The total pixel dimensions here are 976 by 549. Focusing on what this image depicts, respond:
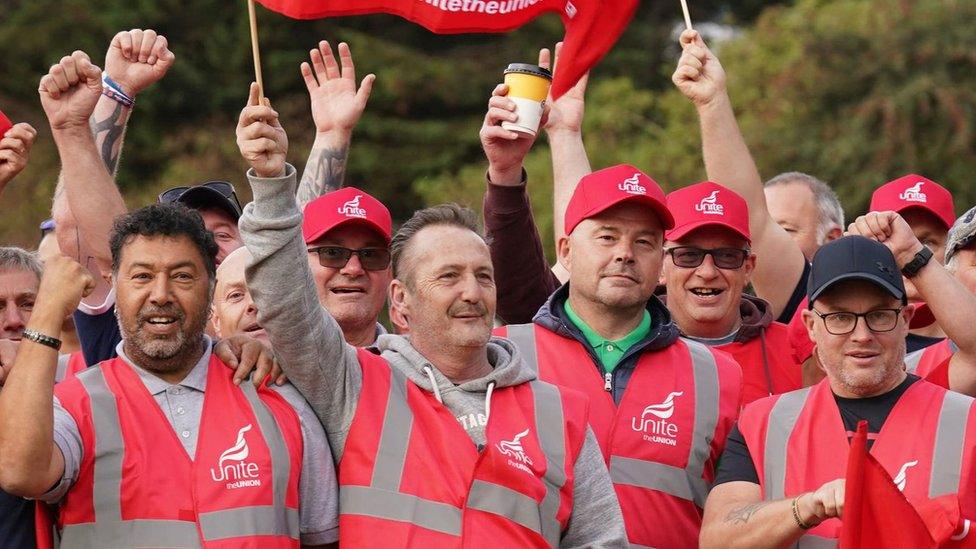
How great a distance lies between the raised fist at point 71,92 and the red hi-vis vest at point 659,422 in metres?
1.88

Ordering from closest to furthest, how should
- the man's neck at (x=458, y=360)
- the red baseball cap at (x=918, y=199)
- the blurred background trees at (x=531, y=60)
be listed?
the man's neck at (x=458, y=360)
the red baseball cap at (x=918, y=199)
the blurred background trees at (x=531, y=60)

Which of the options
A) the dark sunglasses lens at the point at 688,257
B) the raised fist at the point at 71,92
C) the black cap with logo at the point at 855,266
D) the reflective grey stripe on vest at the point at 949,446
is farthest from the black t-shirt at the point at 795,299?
the raised fist at the point at 71,92

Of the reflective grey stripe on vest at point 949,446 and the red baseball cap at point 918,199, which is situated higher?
the red baseball cap at point 918,199

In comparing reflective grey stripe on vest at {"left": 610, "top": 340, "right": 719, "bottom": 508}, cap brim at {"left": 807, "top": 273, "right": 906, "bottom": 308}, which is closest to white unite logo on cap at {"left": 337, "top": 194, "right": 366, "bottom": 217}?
reflective grey stripe on vest at {"left": 610, "top": 340, "right": 719, "bottom": 508}

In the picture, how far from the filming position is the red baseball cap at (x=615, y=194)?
734 centimetres

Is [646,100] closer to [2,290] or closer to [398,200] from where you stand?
[398,200]

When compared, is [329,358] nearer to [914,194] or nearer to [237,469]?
[237,469]

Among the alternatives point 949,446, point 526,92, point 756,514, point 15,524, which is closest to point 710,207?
point 526,92

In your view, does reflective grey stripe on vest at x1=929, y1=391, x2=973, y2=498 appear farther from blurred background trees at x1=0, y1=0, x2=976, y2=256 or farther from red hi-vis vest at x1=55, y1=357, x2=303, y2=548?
blurred background trees at x1=0, y1=0, x2=976, y2=256

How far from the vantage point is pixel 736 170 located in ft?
27.2

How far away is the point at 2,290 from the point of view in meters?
7.22

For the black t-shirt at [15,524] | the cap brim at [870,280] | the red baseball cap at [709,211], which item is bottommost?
the black t-shirt at [15,524]

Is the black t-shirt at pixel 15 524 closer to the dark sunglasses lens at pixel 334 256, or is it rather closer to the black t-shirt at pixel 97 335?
the black t-shirt at pixel 97 335

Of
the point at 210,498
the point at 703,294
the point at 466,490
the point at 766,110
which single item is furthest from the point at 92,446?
the point at 766,110
